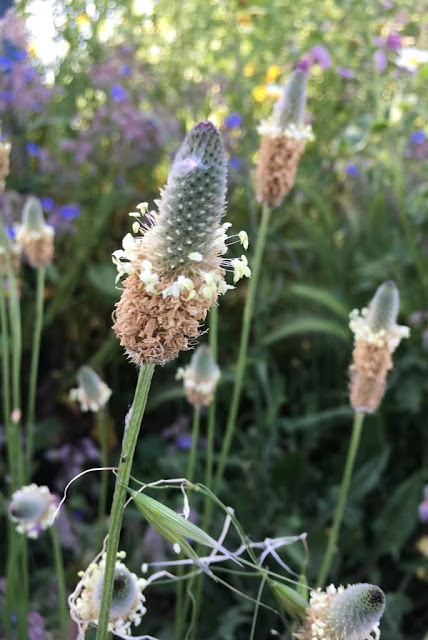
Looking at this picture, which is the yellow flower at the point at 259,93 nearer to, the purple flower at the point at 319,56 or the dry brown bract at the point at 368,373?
the purple flower at the point at 319,56

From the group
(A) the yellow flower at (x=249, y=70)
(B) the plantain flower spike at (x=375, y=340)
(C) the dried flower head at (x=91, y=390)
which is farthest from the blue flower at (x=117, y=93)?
(B) the plantain flower spike at (x=375, y=340)

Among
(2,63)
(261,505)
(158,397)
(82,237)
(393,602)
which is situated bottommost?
(393,602)

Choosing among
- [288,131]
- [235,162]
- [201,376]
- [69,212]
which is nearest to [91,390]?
[201,376]

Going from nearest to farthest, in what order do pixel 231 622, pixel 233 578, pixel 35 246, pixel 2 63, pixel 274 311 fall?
pixel 35 246 → pixel 231 622 → pixel 233 578 → pixel 2 63 → pixel 274 311

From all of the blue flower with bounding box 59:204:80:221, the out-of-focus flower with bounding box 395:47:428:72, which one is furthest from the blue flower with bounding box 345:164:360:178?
the blue flower with bounding box 59:204:80:221

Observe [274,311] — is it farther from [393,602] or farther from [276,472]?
[393,602]

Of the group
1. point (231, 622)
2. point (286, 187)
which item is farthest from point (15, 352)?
point (231, 622)

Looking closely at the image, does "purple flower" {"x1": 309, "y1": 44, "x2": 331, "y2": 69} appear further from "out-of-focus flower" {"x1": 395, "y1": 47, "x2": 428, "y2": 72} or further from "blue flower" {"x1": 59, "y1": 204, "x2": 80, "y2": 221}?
"blue flower" {"x1": 59, "y1": 204, "x2": 80, "y2": 221}

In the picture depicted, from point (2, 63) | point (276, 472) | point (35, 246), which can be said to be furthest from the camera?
point (2, 63)
